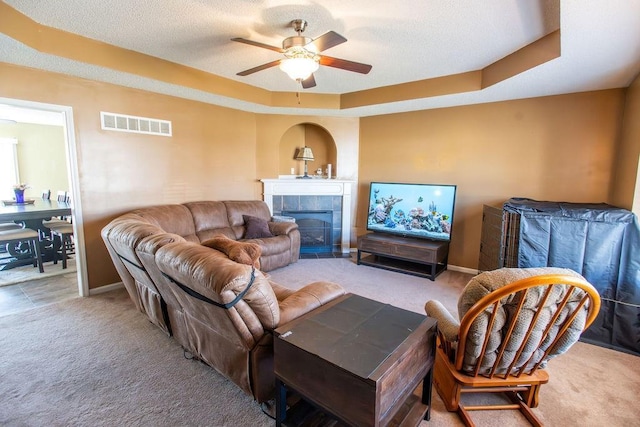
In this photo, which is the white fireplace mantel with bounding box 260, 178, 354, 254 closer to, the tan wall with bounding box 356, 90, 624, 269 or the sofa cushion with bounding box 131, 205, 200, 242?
the tan wall with bounding box 356, 90, 624, 269

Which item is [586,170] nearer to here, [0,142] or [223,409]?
[223,409]

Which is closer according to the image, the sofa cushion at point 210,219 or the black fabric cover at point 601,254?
the black fabric cover at point 601,254

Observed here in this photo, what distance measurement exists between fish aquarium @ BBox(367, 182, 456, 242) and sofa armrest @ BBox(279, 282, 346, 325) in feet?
8.80

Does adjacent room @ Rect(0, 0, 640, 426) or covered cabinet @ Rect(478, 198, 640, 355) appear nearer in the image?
adjacent room @ Rect(0, 0, 640, 426)

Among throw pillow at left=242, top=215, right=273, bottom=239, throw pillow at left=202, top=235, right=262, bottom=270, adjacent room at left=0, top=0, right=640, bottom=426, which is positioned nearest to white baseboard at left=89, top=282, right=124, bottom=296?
adjacent room at left=0, top=0, right=640, bottom=426

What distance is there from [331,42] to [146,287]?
97.0 inches

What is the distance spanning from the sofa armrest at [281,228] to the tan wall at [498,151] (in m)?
1.76

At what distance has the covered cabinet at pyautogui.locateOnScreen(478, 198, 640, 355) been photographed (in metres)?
2.53

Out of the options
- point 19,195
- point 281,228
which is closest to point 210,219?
point 281,228

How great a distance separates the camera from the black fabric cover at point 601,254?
2.53 m

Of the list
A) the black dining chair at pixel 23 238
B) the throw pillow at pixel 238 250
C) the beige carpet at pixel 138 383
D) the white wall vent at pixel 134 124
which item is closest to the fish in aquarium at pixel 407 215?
the beige carpet at pixel 138 383

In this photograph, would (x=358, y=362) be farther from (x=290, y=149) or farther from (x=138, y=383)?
(x=290, y=149)

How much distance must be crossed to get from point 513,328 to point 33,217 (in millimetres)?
5378

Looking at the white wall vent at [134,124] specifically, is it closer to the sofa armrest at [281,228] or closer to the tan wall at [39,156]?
the sofa armrest at [281,228]
